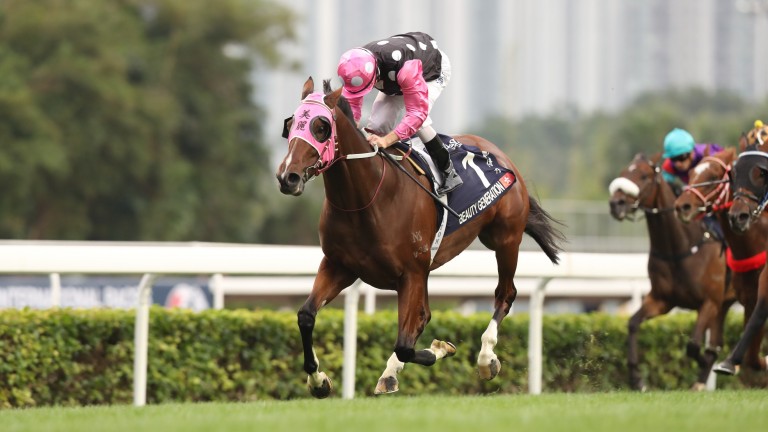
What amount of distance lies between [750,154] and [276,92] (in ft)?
223

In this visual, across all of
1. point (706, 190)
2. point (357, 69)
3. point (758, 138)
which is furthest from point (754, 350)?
point (357, 69)

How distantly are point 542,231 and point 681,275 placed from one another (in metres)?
1.68

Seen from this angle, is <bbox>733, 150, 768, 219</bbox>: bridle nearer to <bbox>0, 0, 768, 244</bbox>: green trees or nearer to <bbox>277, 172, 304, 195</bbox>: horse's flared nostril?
<bbox>277, 172, 304, 195</bbox>: horse's flared nostril

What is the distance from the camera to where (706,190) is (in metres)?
7.89

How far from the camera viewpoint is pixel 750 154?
7000 millimetres

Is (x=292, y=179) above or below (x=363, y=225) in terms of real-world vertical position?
above

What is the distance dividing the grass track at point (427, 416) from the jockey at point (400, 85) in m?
1.21

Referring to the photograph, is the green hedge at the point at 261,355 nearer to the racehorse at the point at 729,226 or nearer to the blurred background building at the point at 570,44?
the racehorse at the point at 729,226

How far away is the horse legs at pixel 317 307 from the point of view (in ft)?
19.4

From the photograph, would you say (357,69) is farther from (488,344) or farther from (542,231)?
(542,231)

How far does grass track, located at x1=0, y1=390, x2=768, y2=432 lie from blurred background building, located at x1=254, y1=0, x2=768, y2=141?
6803cm

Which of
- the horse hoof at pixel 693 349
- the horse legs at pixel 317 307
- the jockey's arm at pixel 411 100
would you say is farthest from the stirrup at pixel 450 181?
the horse hoof at pixel 693 349

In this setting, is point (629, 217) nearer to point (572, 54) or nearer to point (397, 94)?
point (397, 94)

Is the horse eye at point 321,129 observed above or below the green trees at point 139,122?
→ below
